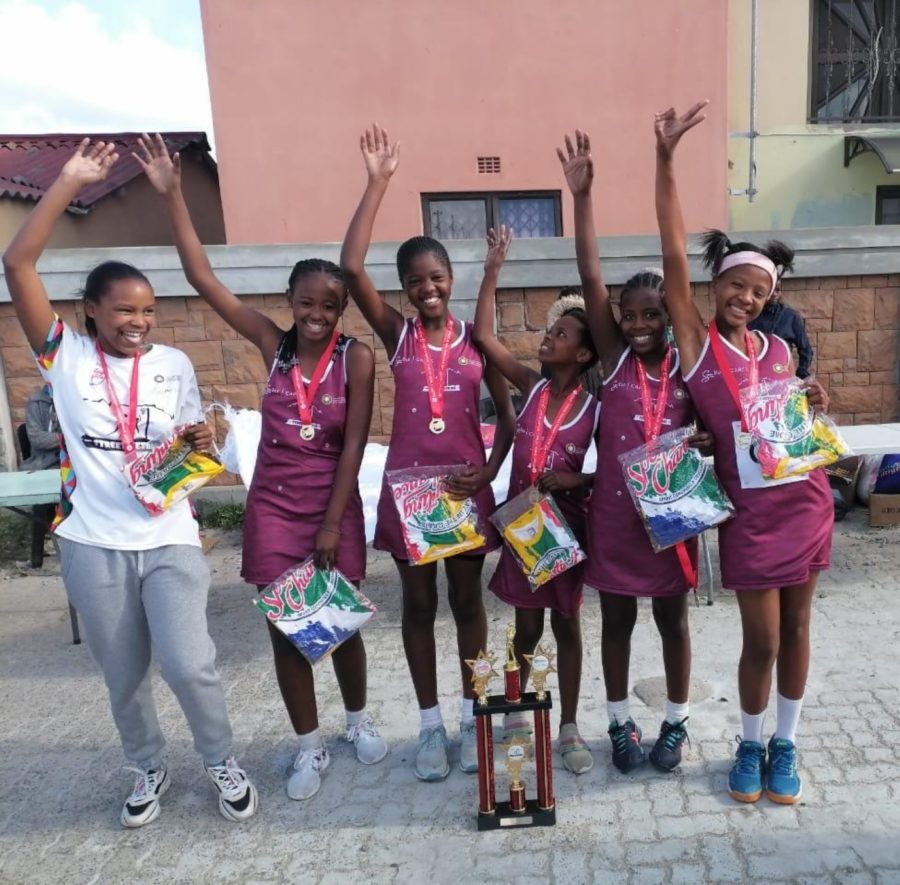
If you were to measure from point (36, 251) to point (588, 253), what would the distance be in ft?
5.77

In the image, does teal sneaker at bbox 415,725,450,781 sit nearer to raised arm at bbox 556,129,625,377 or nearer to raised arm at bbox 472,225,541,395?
raised arm at bbox 472,225,541,395

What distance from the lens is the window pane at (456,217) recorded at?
8.01m

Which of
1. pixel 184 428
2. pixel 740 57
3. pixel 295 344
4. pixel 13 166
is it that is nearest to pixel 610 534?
pixel 295 344

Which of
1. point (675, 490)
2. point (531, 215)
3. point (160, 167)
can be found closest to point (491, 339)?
point (675, 490)

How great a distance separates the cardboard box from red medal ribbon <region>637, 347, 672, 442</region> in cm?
382

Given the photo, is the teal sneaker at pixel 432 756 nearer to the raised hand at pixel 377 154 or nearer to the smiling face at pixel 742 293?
the smiling face at pixel 742 293

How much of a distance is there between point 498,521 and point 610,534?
381mm

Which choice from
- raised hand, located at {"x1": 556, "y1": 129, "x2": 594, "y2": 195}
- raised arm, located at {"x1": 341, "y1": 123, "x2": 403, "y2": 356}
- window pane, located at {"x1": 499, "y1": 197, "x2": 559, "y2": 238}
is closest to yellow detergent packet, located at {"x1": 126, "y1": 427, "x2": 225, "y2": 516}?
raised arm, located at {"x1": 341, "y1": 123, "x2": 403, "y2": 356}

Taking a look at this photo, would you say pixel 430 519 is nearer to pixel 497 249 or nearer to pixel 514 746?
pixel 514 746

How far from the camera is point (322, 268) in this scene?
250 cm

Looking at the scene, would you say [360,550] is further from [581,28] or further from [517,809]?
[581,28]

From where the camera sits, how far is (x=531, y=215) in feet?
26.8

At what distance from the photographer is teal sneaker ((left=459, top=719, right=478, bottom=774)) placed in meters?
2.75

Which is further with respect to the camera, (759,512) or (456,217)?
(456,217)
